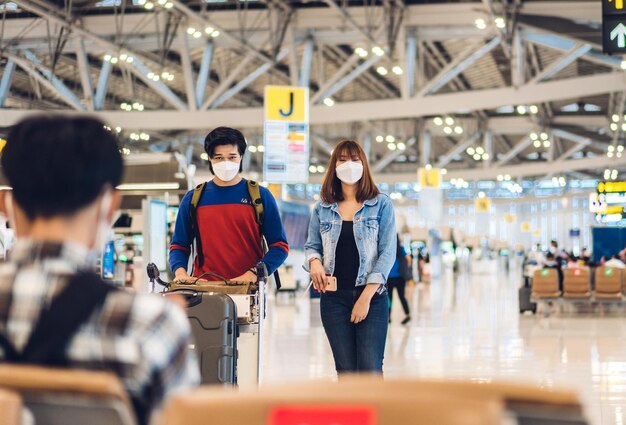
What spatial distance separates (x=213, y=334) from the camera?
195 inches

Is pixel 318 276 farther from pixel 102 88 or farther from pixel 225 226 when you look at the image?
pixel 102 88

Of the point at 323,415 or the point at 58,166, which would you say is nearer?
the point at 323,415

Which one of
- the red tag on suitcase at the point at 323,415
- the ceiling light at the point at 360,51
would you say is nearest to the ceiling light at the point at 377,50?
the ceiling light at the point at 360,51

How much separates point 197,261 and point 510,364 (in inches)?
257

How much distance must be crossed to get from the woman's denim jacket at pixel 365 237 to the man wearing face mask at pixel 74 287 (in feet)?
12.3

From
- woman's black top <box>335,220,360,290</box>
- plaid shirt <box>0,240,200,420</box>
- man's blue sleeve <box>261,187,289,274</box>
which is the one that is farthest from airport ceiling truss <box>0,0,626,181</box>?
plaid shirt <box>0,240,200,420</box>

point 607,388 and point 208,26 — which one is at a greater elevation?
point 208,26

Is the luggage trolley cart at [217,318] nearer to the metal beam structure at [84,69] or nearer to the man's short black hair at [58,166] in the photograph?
the man's short black hair at [58,166]

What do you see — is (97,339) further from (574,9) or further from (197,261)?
(574,9)

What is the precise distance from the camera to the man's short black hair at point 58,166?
Answer: 1.94 m

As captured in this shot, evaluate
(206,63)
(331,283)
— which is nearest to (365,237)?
(331,283)

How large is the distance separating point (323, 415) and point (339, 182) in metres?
4.43

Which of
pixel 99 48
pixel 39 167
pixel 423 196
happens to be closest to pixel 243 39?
pixel 99 48

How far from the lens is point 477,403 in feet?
4.71
